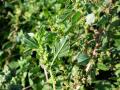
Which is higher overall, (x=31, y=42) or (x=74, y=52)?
(x=31, y=42)

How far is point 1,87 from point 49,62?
1.55 feet

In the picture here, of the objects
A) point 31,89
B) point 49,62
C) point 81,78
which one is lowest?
point 31,89

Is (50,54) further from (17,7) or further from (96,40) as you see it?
(17,7)

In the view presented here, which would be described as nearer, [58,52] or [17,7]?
[58,52]

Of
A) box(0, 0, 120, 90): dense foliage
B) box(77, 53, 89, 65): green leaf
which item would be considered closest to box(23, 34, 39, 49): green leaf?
box(0, 0, 120, 90): dense foliage

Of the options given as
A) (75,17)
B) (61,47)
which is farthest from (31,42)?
(75,17)

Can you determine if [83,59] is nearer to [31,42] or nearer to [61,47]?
[61,47]

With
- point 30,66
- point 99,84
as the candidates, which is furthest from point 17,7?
point 99,84

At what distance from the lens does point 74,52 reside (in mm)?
1744

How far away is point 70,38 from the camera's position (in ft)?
5.68

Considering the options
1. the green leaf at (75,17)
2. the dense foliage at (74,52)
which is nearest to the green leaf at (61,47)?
the dense foliage at (74,52)

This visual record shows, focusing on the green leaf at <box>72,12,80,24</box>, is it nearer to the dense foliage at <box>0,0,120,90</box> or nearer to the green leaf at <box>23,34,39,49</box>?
the dense foliage at <box>0,0,120,90</box>

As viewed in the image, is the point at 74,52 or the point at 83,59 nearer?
the point at 83,59

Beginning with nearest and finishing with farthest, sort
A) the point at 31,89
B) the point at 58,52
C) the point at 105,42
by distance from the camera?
the point at 58,52, the point at 105,42, the point at 31,89
